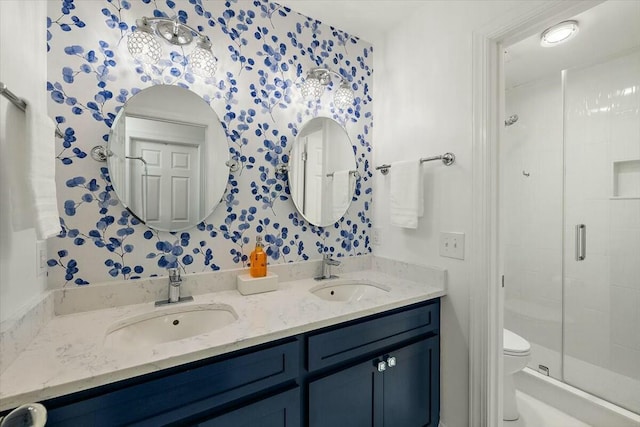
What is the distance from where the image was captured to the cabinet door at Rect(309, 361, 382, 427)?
111 centimetres

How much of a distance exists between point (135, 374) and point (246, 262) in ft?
2.54

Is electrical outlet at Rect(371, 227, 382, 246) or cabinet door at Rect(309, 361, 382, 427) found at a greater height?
electrical outlet at Rect(371, 227, 382, 246)

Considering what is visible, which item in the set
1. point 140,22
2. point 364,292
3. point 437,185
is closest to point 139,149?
point 140,22

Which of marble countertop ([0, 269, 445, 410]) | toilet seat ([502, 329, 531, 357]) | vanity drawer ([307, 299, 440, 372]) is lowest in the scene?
toilet seat ([502, 329, 531, 357])

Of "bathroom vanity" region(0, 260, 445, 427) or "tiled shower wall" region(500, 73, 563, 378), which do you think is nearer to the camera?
"bathroom vanity" region(0, 260, 445, 427)

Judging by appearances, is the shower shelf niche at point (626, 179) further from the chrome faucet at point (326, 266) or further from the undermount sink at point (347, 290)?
the chrome faucet at point (326, 266)

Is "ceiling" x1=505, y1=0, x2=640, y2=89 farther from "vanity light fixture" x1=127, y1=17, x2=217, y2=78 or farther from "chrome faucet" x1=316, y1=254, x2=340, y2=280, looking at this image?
"vanity light fixture" x1=127, y1=17, x2=217, y2=78

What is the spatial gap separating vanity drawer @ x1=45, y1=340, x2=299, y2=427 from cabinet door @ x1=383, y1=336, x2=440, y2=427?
0.53 m

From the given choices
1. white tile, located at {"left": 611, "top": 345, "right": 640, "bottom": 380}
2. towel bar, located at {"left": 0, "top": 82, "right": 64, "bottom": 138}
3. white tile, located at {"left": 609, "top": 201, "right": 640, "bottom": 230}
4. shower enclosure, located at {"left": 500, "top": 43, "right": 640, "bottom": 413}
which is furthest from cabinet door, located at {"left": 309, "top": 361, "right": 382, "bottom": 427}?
white tile, located at {"left": 609, "top": 201, "right": 640, "bottom": 230}

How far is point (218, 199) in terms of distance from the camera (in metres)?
1.43

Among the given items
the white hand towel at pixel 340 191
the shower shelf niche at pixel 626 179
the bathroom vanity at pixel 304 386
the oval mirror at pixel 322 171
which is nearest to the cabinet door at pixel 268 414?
the bathroom vanity at pixel 304 386

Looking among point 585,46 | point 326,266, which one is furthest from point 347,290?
point 585,46

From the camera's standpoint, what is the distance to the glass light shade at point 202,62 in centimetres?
138

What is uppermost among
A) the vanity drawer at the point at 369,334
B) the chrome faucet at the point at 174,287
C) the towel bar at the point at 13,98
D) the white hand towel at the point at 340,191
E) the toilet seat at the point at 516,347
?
the towel bar at the point at 13,98
